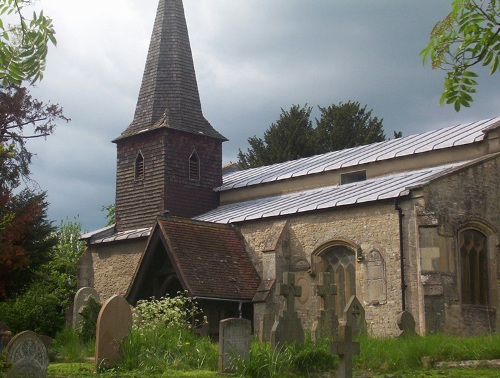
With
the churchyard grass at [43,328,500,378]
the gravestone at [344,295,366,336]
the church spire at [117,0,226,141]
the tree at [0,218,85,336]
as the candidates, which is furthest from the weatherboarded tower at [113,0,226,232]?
the churchyard grass at [43,328,500,378]

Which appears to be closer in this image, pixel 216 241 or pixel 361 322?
pixel 361 322

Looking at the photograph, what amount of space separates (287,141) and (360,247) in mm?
23459

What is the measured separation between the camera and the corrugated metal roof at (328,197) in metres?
22.2

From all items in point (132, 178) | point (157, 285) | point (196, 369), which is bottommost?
point (196, 369)

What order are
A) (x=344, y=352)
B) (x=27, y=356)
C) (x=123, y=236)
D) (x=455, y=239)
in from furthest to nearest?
(x=123, y=236) → (x=455, y=239) → (x=27, y=356) → (x=344, y=352)

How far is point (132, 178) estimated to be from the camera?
3044 cm

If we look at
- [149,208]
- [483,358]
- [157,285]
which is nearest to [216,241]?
[157,285]

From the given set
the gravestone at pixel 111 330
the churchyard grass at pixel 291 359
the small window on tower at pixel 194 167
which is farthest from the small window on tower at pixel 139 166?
the gravestone at pixel 111 330

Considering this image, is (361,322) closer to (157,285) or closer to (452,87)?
(157,285)

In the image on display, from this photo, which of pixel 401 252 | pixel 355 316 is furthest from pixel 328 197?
pixel 355 316

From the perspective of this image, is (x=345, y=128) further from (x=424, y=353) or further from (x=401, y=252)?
(x=424, y=353)

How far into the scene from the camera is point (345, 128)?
149ft

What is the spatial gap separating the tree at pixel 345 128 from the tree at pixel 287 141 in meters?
0.78

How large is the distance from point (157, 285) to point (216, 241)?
230 centimetres
